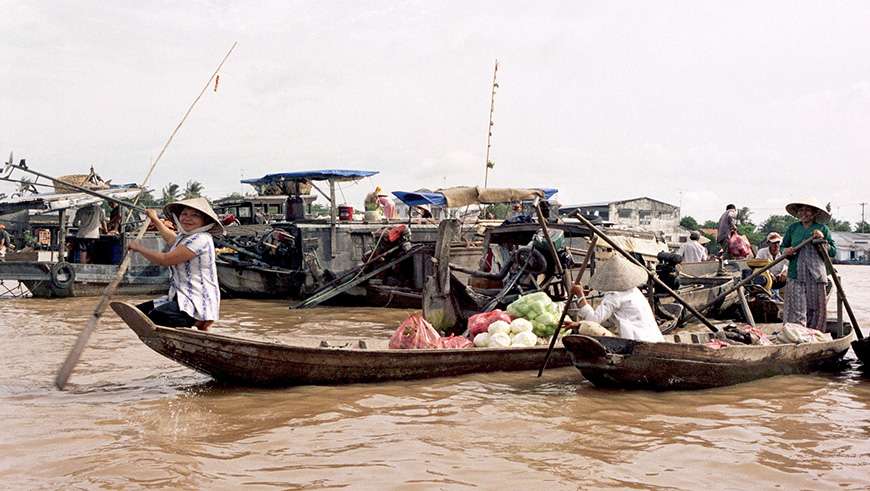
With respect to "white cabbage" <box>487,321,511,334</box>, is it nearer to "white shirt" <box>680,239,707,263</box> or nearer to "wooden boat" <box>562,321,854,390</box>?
"wooden boat" <box>562,321,854,390</box>

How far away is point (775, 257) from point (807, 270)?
13.5 ft

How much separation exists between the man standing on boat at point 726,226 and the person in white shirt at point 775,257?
7.04 feet

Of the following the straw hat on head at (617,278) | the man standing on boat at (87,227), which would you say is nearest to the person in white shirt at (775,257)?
the straw hat on head at (617,278)

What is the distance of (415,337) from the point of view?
6.63 m

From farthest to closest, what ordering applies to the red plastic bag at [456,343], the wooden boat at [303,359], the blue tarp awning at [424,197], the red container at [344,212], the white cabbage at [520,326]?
the red container at [344,212] → the blue tarp awning at [424,197] → the white cabbage at [520,326] → the red plastic bag at [456,343] → the wooden boat at [303,359]

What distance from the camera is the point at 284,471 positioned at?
399 cm

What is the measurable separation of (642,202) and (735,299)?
1350 inches

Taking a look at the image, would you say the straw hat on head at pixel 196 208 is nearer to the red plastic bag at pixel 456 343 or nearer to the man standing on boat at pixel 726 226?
the red plastic bag at pixel 456 343

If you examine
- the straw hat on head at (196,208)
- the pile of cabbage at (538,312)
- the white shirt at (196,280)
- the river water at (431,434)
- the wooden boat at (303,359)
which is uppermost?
the straw hat on head at (196,208)

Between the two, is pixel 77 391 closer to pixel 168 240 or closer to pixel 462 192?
pixel 168 240

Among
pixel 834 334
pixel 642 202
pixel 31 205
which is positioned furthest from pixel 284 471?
pixel 642 202

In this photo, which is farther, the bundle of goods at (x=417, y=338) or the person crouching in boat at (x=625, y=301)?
the bundle of goods at (x=417, y=338)

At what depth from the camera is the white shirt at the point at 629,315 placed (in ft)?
19.0

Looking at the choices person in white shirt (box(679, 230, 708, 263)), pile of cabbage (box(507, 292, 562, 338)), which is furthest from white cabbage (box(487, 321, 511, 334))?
person in white shirt (box(679, 230, 708, 263))
